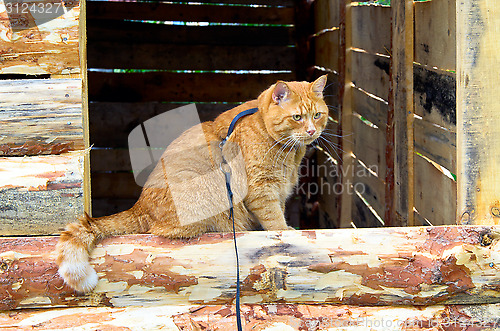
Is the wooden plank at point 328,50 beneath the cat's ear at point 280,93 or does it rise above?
above

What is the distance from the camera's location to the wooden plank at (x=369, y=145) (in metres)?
3.98

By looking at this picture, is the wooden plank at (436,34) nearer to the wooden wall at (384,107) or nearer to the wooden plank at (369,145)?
the wooden wall at (384,107)

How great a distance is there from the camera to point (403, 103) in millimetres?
3211

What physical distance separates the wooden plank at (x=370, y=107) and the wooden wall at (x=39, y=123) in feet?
7.67

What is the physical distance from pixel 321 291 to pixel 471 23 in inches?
61.4

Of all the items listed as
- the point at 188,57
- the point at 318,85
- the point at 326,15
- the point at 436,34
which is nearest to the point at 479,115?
the point at 436,34

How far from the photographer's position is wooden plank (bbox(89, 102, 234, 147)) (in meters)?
5.58

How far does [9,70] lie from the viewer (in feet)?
8.09

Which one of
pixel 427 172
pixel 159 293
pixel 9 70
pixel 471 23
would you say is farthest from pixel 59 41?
pixel 427 172

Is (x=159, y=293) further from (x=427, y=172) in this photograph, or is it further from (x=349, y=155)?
(x=349, y=155)

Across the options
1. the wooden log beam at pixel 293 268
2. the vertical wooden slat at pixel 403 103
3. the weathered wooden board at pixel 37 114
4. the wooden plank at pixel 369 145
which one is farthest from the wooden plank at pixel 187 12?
the wooden log beam at pixel 293 268

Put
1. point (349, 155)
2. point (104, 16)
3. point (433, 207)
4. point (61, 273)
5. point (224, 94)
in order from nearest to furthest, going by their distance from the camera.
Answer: point (61, 273) → point (433, 207) → point (349, 155) → point (104, 16) → point (224, 94)

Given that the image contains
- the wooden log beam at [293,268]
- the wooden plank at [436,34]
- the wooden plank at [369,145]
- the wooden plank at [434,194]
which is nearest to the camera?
the wooden log beam at [293,268]

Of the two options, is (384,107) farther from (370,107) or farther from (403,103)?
(403,103)
